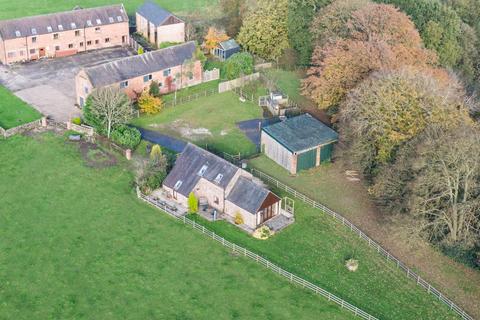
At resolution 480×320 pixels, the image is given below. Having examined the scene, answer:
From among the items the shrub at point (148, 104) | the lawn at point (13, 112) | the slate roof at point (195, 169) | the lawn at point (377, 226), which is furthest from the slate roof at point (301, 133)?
the lawn at point (13, 112)

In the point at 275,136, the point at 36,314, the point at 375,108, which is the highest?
the point at 375,108

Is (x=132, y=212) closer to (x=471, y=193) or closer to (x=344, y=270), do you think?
(x=344, y=270)

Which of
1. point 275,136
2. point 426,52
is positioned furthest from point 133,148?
point 426,52

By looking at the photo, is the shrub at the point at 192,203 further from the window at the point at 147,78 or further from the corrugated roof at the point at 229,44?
the corrugated roof at the point at 229,44

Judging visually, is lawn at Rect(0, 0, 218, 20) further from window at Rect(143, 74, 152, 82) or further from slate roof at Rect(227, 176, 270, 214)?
slate roof at Rect(227, 176, 270, 214)

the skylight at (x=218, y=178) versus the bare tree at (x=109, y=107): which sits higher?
the bare tree at (x=109, y=107)

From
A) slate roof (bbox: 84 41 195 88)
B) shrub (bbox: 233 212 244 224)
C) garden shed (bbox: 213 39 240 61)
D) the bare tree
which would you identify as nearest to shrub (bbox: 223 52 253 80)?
garden shed (bbox: 213 39 240 61)

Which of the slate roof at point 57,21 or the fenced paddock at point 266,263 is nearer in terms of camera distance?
the fenced paddock at point 266,263

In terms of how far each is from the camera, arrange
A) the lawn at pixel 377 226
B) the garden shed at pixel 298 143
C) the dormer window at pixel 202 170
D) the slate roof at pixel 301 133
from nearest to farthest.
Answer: the lawn at pixel 377 226 < the dormer window at pixel 202 170 < the garden shed at pixel 298 143 < the slate roof at pixel 301 133
